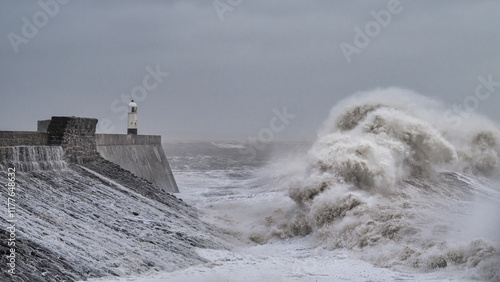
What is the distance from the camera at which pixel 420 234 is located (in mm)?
7375

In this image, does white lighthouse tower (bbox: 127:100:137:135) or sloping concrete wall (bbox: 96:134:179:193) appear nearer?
sloping concrete wall (bbox: 96:134:179:193)

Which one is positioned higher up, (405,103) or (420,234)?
(405,103)

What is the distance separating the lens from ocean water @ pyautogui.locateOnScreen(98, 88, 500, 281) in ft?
20.6

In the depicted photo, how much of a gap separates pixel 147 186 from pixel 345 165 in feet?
13.2

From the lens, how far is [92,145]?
10250 millimetres

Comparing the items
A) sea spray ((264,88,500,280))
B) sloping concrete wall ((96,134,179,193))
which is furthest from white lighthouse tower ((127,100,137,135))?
sea spray ((264,88,500,280))

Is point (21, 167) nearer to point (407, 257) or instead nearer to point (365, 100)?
point (407, 257)

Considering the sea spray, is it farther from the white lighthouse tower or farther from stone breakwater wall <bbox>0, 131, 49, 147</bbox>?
the white lighthouse tower

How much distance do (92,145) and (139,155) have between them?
389 cm

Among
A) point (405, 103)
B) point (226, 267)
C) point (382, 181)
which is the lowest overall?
point (226, 267)

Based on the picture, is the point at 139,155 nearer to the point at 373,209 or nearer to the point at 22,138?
the point at 22,138

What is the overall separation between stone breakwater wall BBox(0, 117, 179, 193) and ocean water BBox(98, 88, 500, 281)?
4.29 feet

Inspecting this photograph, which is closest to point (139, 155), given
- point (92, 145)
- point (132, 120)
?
point (132, 120)

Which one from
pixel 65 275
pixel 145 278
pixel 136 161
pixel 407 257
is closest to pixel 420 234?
pixel 407 257
